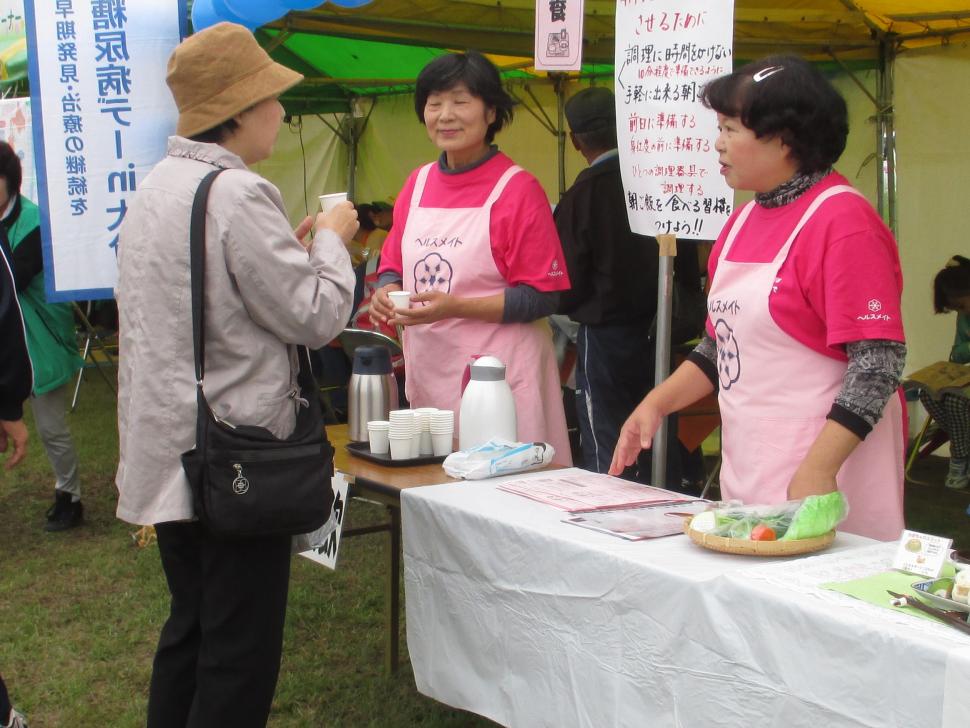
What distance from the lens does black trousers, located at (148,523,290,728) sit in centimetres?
187

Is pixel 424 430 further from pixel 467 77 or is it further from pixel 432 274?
pixel 467 77

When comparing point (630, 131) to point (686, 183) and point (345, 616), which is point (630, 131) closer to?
point (686, 183)

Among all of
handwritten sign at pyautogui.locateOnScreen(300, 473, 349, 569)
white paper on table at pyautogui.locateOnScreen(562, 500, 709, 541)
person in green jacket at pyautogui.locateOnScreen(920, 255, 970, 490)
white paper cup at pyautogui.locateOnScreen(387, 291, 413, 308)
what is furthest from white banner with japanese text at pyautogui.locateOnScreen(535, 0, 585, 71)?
person in green jacket at pyautogui.locateOnScreen(920, 255, 970, 490)

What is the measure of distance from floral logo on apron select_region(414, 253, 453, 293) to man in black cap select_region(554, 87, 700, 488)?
1.22m

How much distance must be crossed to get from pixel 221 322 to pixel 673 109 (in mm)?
1247

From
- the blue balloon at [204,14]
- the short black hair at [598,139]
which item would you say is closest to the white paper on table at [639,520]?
the short black hair at [598,139]

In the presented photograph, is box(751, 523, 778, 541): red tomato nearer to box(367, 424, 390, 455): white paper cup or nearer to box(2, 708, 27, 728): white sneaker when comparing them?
box(367, 424, 390, 455): white paper cup

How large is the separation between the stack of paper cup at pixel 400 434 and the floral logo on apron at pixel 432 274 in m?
0.43

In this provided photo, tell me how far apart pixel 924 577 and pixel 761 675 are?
0.27 metres

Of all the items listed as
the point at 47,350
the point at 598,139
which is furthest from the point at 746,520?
the point at 47,350

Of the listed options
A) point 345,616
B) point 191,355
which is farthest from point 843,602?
point 345,616

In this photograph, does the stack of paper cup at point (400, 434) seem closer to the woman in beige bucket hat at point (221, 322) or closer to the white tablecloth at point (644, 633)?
the white tablecloth at point (644, 633)

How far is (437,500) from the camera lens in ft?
6.82

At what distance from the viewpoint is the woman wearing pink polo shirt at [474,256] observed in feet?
8.71
